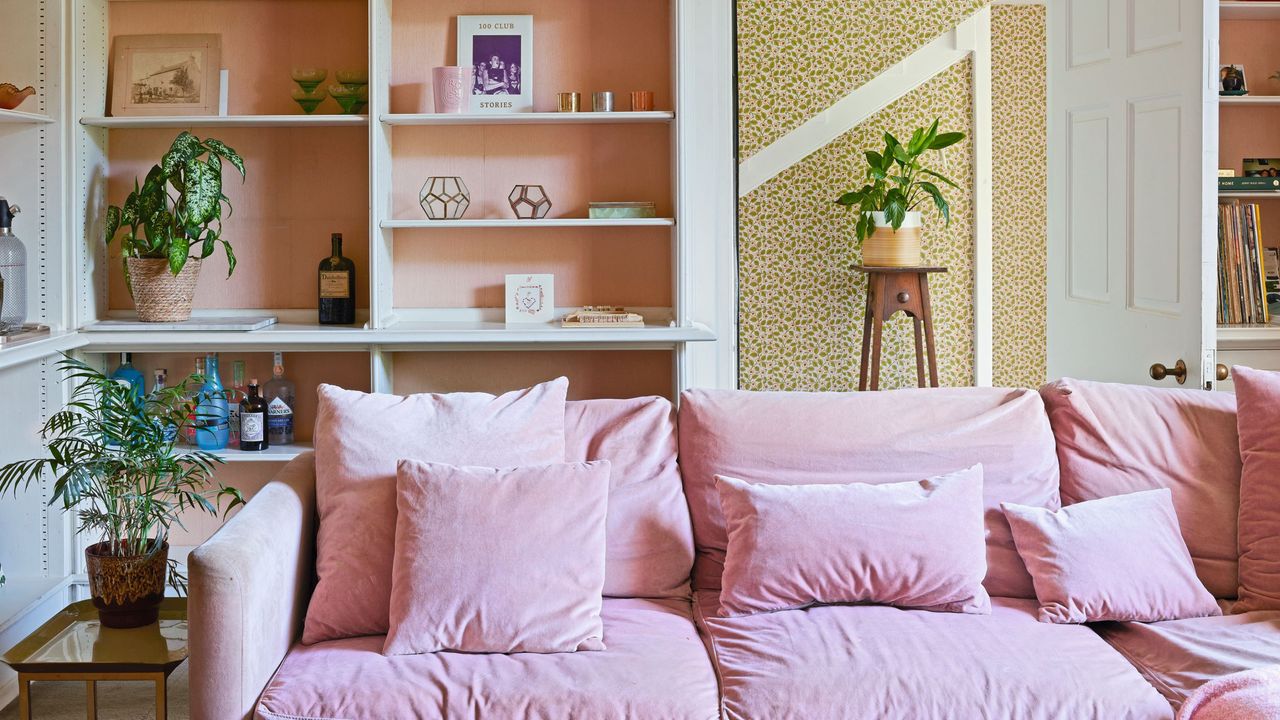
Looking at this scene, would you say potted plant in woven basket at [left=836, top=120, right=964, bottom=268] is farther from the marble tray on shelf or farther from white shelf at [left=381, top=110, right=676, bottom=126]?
the marble tray on shelf

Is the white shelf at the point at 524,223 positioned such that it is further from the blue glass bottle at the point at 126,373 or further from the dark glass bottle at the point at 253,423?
the blue glass bottle at the point at 126,373

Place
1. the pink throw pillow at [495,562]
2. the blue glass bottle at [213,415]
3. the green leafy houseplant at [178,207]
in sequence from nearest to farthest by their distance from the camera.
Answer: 1. the pink throw pillow at [495,562]
2. the green leafy houseplant at [178,207]
3. the blue glass bottle at [213,415]

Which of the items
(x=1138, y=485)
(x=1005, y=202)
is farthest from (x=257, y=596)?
(x=1005, y=202)

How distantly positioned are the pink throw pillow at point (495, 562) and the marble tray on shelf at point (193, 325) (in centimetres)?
139

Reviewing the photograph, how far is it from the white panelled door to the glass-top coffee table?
251 centimetres

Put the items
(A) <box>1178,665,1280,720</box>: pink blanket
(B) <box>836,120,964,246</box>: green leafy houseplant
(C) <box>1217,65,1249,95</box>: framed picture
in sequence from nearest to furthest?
(A) <box>1178,665,1280,720</box>: pink blanket
(C) <box>1217,65,1249,95</box>: framed picture
(B) <box>836,120,964,246</box>: green leafy houseplant

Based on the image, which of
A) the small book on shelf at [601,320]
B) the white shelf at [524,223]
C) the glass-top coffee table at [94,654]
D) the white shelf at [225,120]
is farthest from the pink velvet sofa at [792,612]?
the white shelf at [225,120]

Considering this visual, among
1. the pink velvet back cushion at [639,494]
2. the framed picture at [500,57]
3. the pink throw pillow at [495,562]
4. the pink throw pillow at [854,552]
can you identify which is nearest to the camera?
the pink throw pillow at [495,562]

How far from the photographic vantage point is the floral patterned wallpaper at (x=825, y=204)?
5.23 meters

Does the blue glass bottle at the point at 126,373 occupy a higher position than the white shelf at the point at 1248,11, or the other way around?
the white shelf at the point at 1248,11

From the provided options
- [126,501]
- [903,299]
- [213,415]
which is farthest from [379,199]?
[903,299]

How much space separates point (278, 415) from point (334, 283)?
0.45 m

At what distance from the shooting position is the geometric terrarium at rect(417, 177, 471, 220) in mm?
3680

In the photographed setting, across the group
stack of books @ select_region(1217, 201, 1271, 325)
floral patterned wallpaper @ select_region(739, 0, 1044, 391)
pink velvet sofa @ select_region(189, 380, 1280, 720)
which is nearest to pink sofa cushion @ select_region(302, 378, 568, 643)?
pink velvet sofa @ select_region(189, 380, 1280, 720)
